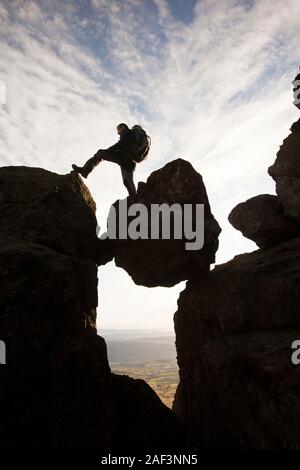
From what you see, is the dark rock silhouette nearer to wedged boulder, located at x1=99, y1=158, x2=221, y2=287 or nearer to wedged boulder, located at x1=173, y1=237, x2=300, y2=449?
wedged boulder, located at x1=173, y1=237, x2=300, y2=449

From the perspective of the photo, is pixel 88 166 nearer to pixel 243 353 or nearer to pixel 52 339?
pixel 52 339

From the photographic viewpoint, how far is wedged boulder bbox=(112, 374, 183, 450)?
1186cm

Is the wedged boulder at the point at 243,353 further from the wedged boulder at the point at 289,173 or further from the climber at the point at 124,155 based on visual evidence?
the climber at the point at 124,155

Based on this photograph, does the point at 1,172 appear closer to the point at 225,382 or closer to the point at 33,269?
the point at 33,269

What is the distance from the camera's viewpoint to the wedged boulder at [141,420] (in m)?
11.9

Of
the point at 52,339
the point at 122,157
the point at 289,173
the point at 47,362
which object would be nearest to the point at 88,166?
the point at 122,157

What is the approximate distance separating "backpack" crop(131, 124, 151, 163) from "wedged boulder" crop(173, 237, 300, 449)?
667cm

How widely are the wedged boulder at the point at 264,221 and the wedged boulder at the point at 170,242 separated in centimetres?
316

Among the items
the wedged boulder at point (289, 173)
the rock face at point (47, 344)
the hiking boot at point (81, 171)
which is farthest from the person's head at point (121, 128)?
the wedged boulder at point (289, 173)

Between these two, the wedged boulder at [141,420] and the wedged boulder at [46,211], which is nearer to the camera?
the wedged boulder at [46,211]

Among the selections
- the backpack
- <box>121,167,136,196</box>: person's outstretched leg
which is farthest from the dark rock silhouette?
the backpack

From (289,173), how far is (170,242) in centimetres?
702
